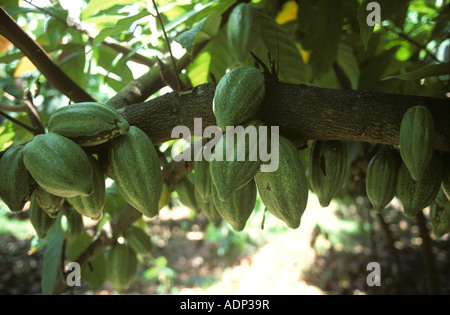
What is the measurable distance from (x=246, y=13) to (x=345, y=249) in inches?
135

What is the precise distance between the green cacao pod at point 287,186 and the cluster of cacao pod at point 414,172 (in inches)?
8.4

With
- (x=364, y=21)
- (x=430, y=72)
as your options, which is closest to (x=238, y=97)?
(x=364, y=21)

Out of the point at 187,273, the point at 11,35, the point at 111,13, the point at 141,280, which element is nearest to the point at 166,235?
the point at 187,273

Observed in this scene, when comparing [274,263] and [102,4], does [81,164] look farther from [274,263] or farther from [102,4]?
[274,263]

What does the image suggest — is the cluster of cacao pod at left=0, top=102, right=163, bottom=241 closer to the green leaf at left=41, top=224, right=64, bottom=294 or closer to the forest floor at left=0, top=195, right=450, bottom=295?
the green leaf at left=41, top=224, right=64, bottom=294

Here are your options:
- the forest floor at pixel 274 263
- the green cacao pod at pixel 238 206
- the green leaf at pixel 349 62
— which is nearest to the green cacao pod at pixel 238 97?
the green cacao pod at pixel 238 206

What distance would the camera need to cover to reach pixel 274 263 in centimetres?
360

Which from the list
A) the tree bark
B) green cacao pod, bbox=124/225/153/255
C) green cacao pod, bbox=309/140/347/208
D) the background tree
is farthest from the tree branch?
green cacao pod, bbox=309/140/347/208

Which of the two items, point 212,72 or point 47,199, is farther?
point 212,72

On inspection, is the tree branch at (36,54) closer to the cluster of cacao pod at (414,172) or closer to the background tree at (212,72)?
the background tree at (212,72)

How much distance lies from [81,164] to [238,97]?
30cm

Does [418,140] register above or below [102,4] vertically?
below

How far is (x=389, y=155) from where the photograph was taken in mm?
869

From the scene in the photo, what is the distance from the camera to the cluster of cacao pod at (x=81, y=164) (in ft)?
2.09
